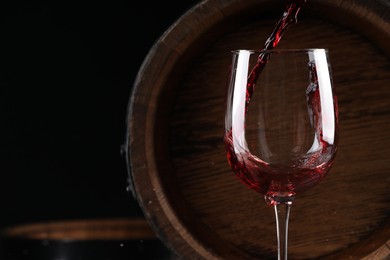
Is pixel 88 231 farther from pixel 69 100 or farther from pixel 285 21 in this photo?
pixel 69 100

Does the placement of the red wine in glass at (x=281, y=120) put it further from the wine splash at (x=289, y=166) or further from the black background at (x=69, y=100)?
the black background at (x=69, y=100)

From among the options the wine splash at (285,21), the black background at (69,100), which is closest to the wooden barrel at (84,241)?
the wine splash at (285,21)

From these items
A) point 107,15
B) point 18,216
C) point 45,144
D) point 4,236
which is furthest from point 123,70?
point 4,236

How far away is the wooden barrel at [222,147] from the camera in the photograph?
1.12 m

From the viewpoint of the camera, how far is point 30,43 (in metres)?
2.37

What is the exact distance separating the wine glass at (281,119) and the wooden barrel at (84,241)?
0.44 metres

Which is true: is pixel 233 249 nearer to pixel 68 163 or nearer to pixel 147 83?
pixel 147 83

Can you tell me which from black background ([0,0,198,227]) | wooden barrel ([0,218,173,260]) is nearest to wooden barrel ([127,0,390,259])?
wooden barrel ([0,218,173,260])

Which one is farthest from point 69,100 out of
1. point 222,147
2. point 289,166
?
point 289,166

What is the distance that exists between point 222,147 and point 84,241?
0.31 m

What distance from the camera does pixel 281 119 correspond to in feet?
3.01

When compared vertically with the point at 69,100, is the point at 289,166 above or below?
below

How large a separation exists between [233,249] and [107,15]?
1242 mm

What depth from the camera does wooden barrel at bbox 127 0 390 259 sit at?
3.67 feet
